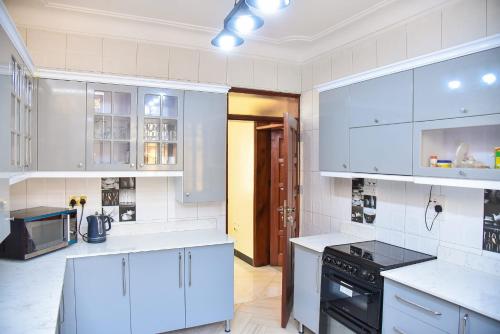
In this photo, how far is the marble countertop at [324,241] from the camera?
288cm

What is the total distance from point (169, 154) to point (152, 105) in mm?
447

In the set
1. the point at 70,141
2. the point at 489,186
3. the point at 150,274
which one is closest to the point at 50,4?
the point at 70,141

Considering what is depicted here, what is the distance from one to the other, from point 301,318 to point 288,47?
106 inches

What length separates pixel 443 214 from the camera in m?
2.45

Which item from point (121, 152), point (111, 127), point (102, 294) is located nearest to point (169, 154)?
point (121, 152)

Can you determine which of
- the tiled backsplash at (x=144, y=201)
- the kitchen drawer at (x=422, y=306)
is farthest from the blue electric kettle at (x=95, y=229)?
the kitchen drawer at (x=422, y=306)

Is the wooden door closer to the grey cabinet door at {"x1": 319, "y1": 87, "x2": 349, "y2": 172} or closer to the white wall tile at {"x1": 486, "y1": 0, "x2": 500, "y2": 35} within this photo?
the grey cabinet door at {"x1": 319, "y1": 87, "x2": 349, "y2": 172}

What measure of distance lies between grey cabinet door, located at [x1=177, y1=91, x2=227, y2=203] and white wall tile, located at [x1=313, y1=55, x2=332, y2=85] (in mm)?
1067

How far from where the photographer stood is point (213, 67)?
11.6 ft

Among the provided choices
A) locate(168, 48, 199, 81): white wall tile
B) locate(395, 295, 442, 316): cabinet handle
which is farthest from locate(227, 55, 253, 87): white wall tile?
locate(395, 295, 442, 316): cabinet handle

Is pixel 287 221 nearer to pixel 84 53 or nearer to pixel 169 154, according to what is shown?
pixel 169 154

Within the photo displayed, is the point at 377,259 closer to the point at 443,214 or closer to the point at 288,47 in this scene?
the point at 443,214

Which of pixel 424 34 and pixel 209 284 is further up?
pixel 424 34

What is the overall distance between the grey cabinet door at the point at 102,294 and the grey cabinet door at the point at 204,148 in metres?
0.82
